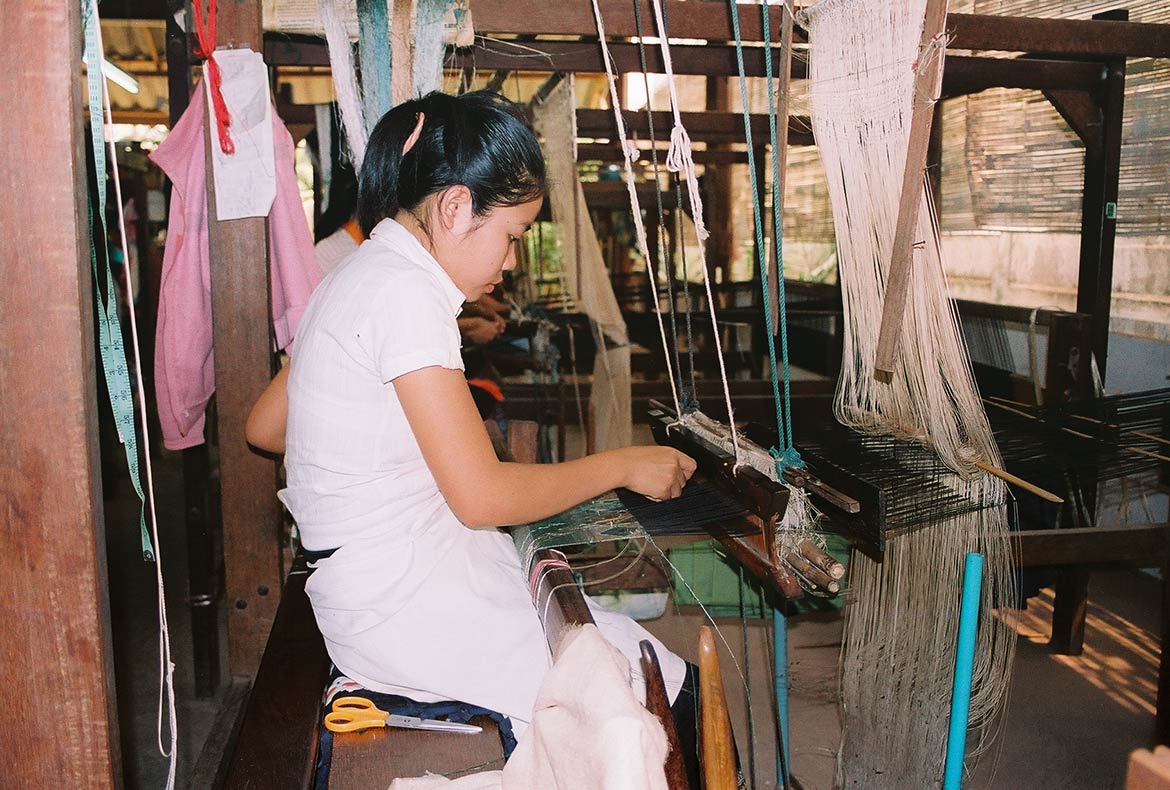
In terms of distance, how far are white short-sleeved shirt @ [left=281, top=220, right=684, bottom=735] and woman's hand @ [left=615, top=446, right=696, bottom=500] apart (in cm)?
27

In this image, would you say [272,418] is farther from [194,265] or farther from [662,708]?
[662,708]

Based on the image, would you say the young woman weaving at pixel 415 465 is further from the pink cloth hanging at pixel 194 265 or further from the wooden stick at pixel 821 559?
the pink cloth hanging at pixel 194 265

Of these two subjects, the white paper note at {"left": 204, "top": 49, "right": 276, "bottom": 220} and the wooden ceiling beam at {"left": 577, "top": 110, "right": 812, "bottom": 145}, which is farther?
the wooden ceiling beam at {"left": 577, "top": 110, "right": 812, "bottom": 145}

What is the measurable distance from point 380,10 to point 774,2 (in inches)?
50.8

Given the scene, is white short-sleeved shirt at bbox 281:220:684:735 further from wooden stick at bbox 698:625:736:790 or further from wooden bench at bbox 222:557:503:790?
Result: wooden stick at bbox 698:625:736:790

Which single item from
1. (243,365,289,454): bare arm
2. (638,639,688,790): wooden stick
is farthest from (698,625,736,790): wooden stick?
(243,365,289,454): bare arm

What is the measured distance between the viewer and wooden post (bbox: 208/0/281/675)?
269 centimetres

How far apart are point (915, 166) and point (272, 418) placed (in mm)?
1362

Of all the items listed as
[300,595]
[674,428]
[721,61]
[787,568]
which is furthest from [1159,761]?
[721,61]

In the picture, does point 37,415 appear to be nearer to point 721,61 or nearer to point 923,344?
point 923,344

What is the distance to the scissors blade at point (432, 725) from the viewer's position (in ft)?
5.21

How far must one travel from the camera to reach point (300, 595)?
2.29 meters

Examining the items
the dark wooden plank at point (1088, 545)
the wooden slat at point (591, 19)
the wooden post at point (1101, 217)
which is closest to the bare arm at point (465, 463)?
the wooden slat at point (591, 19)

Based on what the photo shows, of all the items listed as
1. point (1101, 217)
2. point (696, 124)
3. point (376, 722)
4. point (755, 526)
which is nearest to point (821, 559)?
point (755, 526)
